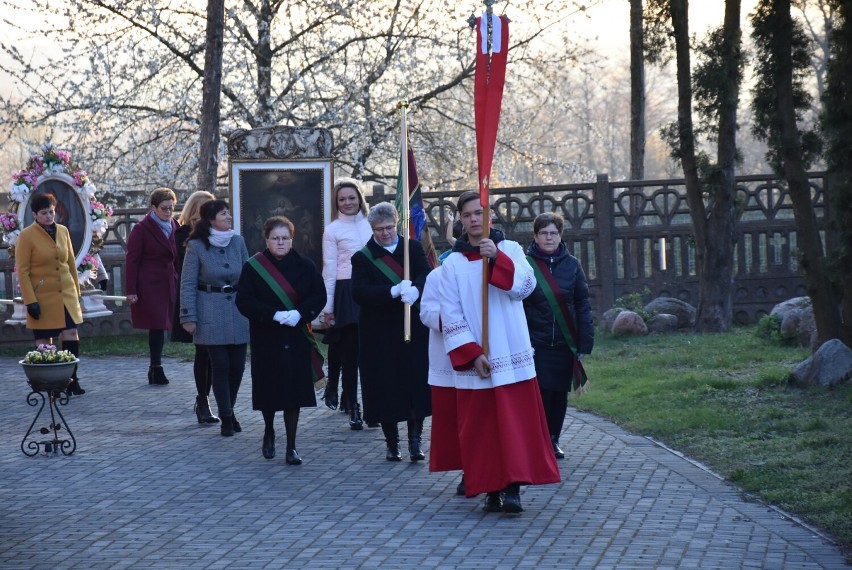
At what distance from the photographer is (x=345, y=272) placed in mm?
10977

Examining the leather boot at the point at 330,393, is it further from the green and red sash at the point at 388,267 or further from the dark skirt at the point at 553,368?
the dark skirt at the point at 553,368

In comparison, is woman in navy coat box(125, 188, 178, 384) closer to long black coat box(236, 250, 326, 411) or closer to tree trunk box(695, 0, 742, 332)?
long black coat box(236, 250, 326, 411)

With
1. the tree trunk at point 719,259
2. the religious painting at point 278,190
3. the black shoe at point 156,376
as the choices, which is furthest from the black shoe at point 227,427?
the tree trunk at point 719,259

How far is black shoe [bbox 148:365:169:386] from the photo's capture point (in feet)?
46.1

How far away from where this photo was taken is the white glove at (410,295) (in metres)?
9.10

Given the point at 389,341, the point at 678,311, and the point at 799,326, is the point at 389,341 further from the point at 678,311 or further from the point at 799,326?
the point at 678,311

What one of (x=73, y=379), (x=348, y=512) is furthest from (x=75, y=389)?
(x=348, y=512)

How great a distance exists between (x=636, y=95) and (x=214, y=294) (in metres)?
13.1

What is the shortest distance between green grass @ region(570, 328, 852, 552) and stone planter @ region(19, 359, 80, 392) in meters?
4.52

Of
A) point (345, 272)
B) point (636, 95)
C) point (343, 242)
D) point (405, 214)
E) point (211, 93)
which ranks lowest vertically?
point (345, 272)

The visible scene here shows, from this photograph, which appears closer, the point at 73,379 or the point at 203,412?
the point at 203,412

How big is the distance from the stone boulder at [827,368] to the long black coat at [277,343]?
481cm

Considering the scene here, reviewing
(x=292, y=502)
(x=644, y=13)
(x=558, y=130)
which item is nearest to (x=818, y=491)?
(x=292, y=502)

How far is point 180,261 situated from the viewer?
1198 cm
